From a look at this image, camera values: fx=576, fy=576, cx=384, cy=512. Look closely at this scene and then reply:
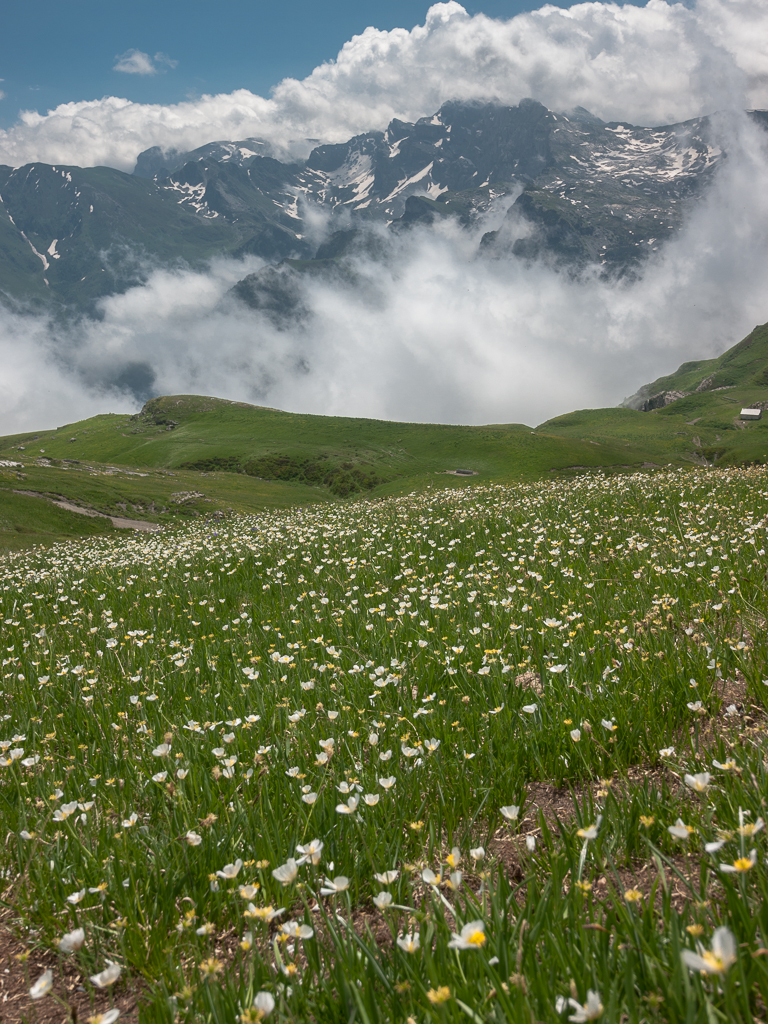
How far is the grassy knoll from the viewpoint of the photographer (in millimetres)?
2295

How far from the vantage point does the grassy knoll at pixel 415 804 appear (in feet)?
7.53

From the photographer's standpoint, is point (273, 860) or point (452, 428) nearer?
point (273, 860)

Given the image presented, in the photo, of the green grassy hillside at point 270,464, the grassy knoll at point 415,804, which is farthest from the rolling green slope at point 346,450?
the grassy knoll at point 415,804

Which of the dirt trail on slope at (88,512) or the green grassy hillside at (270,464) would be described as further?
the green grassy hillside at (270,464)

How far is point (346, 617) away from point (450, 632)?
1807 mm

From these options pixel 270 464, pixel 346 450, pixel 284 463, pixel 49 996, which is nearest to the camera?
pixel 49 996

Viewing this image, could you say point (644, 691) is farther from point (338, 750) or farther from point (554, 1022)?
point (554, 1022)

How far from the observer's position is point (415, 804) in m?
3.83

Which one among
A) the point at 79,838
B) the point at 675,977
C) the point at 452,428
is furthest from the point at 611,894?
the point at 452,428

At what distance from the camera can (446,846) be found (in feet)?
11.6

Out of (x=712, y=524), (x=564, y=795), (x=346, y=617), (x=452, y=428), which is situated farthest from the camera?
(x=452, y=428)

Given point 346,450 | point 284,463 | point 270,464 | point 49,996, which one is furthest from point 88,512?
point 346,450

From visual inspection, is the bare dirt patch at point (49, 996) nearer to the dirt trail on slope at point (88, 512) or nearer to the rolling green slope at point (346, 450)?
the dirt trail on slope at point (88, 512)

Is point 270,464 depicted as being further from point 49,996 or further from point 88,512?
point 49,996
